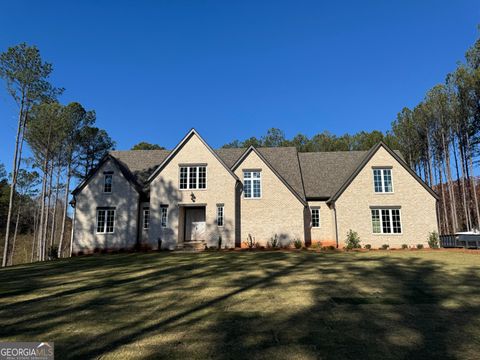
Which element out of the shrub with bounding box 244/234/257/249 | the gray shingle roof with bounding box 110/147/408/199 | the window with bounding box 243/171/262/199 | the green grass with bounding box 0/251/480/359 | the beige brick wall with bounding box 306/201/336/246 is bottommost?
the green grass with bounding box 0/251/480/359

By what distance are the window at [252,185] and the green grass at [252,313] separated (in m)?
11.6

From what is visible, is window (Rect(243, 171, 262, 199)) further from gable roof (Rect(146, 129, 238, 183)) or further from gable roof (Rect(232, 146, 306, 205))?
gable roof (Rect(146, 129, 238, 183))

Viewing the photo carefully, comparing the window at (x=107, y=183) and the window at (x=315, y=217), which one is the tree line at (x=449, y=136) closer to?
the window at (x=315, y=217)

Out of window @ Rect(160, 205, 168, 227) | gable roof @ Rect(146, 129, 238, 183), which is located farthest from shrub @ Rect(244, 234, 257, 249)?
window @ Rect(160, 205, 168, 227)

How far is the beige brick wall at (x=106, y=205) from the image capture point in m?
23.6

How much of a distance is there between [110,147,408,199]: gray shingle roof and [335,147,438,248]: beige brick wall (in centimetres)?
159

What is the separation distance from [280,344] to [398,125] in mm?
44211

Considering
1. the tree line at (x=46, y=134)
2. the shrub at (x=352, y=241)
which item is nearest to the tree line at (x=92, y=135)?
the tree line at (x=46, y=134)

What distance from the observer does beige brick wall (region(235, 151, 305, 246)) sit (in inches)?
924

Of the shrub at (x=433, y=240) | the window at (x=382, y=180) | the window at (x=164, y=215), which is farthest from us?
the window at (x=382, y=180)

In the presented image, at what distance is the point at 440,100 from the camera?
34531 millimetres

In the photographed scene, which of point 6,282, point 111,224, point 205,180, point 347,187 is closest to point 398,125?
point 347,187

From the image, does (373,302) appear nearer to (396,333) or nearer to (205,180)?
(396,333)

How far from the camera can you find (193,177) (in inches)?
939
